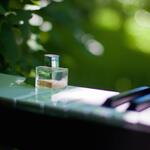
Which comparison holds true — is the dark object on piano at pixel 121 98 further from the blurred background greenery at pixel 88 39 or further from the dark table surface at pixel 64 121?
the blurred background greenery at pixel 88 39

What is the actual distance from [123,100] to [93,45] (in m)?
0.89

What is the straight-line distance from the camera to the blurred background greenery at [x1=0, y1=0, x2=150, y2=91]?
1620 millimetres

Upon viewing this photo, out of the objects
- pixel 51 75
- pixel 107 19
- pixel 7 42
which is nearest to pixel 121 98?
pixel 51 75

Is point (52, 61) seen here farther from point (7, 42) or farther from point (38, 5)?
point (38, 5)

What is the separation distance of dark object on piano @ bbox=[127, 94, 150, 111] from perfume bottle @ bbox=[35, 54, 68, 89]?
277 mm

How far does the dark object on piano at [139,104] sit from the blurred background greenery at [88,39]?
801 millimetres

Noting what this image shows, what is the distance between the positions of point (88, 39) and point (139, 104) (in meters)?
0.94

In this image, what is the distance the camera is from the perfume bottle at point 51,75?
1058 millimetres

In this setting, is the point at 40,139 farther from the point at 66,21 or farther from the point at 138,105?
the point at 66,21

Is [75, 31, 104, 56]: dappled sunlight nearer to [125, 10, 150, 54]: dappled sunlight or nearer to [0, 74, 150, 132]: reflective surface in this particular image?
[125, 10, 150, 54]: dappled sunlight

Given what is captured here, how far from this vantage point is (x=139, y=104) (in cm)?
83

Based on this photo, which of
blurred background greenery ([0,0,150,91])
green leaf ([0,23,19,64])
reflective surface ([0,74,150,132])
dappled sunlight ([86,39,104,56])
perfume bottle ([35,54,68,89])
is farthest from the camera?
dappled sunlight ([86,39,104,56])

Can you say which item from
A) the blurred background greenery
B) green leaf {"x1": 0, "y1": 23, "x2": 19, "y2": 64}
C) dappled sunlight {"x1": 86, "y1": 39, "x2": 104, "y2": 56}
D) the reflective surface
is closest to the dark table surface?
the reflective surface

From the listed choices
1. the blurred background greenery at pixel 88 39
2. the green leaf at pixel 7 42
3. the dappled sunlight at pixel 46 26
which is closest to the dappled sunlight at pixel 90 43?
the blurred background greenery at pixel 88 39
